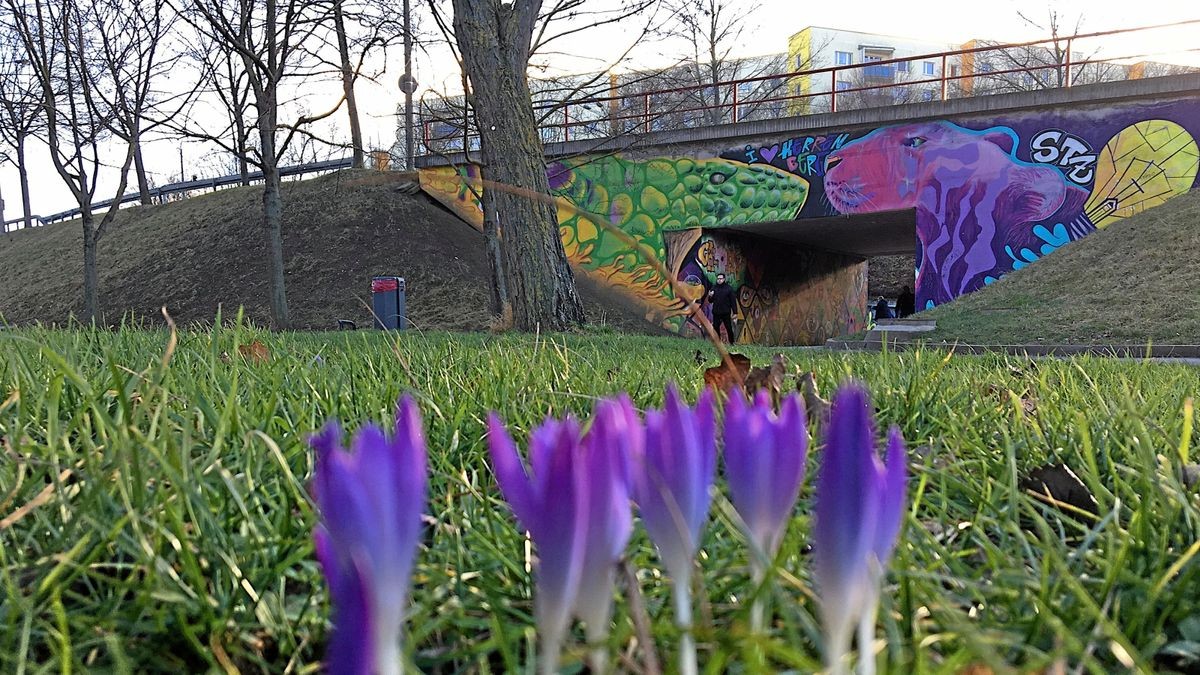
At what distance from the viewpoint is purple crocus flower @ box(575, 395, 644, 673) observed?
0.42 metres

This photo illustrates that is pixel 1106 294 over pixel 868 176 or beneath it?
beneath

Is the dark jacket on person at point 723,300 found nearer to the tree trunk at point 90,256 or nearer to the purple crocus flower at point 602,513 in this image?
the tree trunk at point 90,256

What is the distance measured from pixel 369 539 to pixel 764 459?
0.79 ft

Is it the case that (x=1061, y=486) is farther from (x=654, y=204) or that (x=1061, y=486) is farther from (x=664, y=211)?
(x=654, y=204)

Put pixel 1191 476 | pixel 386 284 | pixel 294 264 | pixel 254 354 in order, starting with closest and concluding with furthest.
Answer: pixel 1191 476, pixel 254 354, pixel 386 284, pixel 294 264

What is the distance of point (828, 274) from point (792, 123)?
1228 cm

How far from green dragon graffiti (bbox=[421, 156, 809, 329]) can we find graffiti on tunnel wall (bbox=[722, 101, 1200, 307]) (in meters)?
1.10

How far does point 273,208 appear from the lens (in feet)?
46.6

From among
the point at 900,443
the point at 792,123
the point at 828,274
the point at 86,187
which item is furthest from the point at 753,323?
the point at 900,443

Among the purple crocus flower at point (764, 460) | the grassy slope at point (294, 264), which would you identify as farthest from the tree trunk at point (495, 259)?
the purple crocus flower at point (764, 460)

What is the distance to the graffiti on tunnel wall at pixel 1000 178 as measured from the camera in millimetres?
18422

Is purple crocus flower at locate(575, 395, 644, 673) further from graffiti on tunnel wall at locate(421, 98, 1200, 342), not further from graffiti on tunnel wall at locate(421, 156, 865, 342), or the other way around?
graffiti on tunnel wall at locate(421, 156, 865, 342)

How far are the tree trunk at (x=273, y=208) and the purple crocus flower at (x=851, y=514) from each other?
45.6 ft

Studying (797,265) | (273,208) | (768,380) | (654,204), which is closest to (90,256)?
(273,208)
